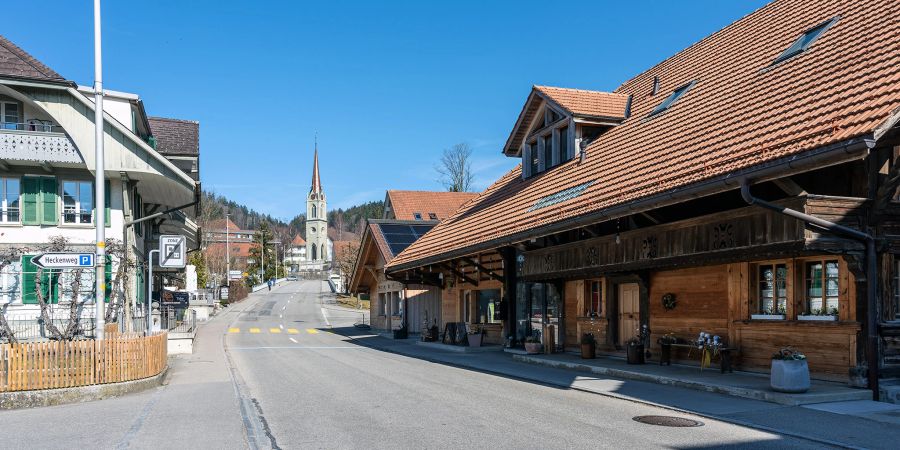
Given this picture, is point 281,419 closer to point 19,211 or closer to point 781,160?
point 781,160

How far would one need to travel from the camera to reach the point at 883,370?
12.0 meters

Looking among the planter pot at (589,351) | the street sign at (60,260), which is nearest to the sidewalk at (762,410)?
the planter pot at (589,351)

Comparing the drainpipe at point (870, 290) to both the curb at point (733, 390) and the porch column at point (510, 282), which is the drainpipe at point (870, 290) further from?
the porch column at point (510, 282)

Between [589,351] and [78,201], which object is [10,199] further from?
[589,351]

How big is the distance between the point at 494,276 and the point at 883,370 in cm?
1404

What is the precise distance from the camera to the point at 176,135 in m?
35.9

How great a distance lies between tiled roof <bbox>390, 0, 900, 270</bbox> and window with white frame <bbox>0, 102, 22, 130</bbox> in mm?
14639

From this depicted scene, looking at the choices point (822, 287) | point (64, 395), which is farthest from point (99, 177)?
point (822, 287)

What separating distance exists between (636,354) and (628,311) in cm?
213

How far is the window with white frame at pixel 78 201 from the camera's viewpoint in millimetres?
25995

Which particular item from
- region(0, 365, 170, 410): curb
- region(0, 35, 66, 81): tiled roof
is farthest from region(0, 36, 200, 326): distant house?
region(0, 365, 170, 410): curb

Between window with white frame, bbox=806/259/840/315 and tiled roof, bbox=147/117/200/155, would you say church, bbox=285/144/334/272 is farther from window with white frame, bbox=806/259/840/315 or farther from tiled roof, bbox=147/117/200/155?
window with white frame, bbox=806/259/840/315

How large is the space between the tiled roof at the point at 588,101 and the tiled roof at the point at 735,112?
0.60 m

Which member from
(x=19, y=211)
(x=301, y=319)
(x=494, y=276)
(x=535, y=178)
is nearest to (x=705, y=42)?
(x=535, y=178)
